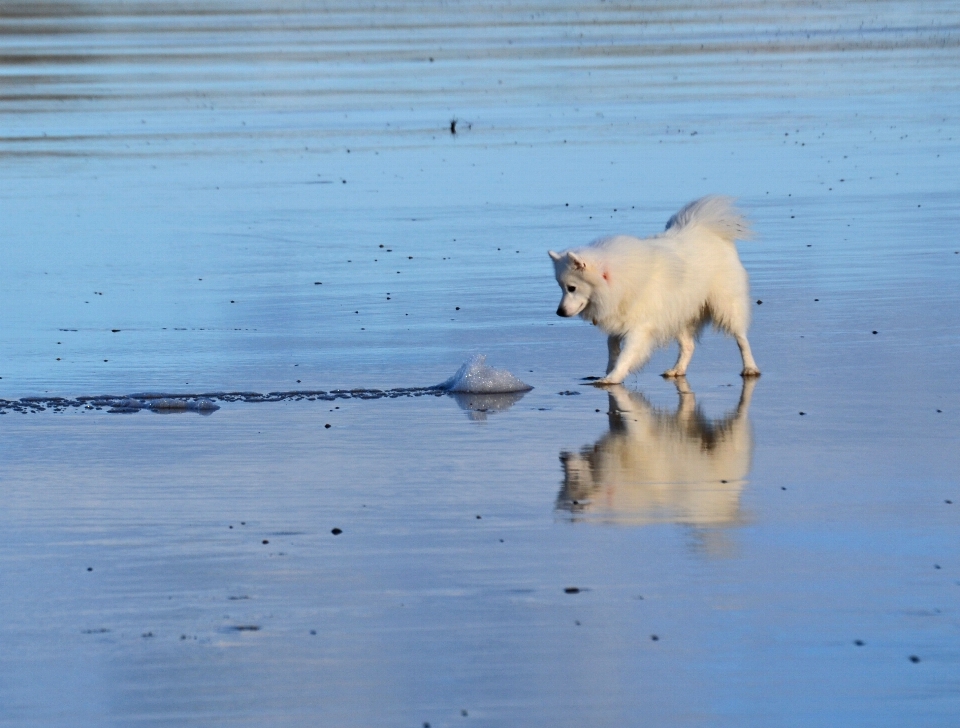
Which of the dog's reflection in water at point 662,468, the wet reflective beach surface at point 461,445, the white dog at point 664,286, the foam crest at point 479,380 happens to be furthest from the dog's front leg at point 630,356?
the foam crest at point 479,380

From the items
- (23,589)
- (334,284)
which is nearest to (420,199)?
(334,284)

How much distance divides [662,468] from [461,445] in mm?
941

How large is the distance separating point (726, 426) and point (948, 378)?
143 cm

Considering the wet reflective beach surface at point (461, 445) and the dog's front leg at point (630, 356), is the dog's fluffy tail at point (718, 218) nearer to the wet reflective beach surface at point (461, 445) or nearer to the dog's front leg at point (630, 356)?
the wet reflective beach surface at point (461, 445)

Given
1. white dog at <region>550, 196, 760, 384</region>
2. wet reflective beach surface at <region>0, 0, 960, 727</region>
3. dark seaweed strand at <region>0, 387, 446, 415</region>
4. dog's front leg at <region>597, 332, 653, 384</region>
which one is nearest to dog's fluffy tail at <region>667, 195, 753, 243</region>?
white dog at <region>550, 196, 760, 384</region>

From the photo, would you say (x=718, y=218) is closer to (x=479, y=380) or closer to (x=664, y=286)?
(x=664, y=286)

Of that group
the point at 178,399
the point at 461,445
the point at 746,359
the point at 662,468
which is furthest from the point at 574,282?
the point at 662,468

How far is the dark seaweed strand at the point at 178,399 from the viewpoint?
8883mm

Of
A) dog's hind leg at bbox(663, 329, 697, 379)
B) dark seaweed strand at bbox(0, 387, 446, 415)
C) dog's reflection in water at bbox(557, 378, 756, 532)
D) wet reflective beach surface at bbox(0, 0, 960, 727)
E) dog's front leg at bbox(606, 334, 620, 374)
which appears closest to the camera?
wet reflective beach surface at bbox(0, 0, 960, 727)

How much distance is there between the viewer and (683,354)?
10.0 meters

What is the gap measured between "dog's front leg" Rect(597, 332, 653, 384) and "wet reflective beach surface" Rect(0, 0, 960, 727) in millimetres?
113

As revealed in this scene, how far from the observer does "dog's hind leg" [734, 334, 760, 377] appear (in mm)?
9688

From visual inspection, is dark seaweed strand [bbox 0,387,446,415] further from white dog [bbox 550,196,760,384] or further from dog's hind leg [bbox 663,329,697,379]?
dog's hind leg [bbox 663,329,697,379]

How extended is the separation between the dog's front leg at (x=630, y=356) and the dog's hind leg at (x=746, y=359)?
1.57 feet
